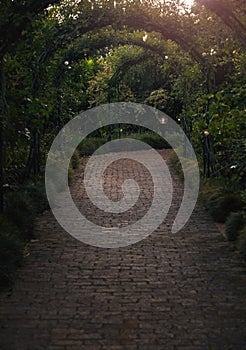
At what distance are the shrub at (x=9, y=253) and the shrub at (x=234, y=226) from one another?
2.89 meters

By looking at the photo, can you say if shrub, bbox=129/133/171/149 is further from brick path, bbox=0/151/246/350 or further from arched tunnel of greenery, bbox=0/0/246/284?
brick path, bbox=0/151/246/350

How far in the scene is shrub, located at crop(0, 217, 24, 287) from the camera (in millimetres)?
5758

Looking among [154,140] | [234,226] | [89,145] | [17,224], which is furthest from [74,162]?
[234,226]

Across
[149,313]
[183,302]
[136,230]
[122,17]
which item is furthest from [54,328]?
[122,17]

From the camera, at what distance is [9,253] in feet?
20.2

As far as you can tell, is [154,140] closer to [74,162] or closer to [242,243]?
[74,162]

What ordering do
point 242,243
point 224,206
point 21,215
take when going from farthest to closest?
point 224,206
point 21,215
point 242,243

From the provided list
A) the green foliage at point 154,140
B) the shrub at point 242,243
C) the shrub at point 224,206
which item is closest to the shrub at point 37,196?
the shrub at point 224,206

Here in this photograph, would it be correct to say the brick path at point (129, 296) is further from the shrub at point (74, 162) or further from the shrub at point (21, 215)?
the shrub at point (74, 162)

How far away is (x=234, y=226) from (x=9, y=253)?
323 cm

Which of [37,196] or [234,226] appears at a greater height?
A: [37,196]

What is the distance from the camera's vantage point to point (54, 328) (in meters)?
4.63

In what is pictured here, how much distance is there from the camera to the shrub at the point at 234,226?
25.2 feet

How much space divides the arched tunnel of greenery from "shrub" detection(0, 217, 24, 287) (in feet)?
4.03
